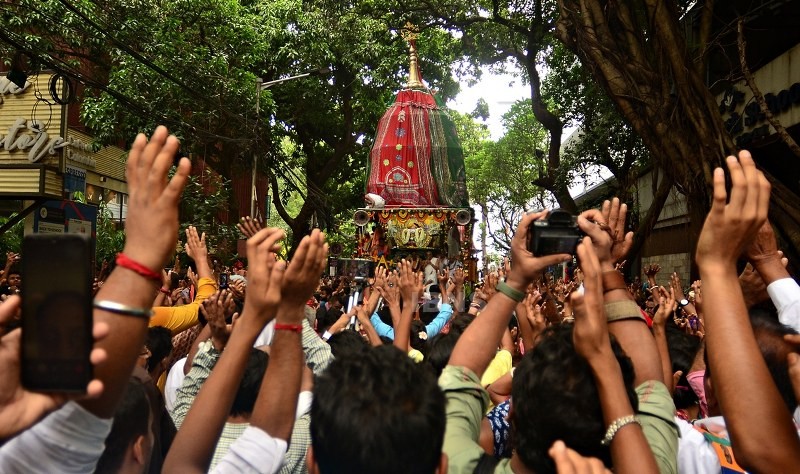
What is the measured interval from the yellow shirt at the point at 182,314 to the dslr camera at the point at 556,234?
2.69m

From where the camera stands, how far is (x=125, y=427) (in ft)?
7.49

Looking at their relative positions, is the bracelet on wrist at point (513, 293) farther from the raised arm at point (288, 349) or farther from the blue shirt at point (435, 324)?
the blue shirt at point (435, 324)

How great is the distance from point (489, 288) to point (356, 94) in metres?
19.9

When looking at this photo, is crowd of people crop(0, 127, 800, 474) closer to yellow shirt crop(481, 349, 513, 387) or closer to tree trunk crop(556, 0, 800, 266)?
yellow shirt crop(481, 349, 513, 387)

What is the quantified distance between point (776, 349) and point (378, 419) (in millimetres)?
1379

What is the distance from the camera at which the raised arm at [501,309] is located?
7.88 ft

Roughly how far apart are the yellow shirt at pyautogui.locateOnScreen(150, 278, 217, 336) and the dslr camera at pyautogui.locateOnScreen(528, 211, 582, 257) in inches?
106

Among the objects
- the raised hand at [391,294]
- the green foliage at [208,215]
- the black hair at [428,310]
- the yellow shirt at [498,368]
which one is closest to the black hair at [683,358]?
the yellow shirt at [498,368]

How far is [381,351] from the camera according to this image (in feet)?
6.46

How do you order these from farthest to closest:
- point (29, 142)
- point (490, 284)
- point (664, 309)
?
point (29, 142)
point (490, 284)
point (664, 309)

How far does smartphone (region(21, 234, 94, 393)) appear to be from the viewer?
4.70 ft

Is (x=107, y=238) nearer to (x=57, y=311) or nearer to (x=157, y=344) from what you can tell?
(x=157, y=344)

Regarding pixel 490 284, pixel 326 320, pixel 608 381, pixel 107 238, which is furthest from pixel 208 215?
pixel 608 381

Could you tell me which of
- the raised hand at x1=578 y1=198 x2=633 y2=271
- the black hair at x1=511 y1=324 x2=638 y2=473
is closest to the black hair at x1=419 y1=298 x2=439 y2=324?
the raised hand at x1=578 y1=198 x2=633 y2=271
